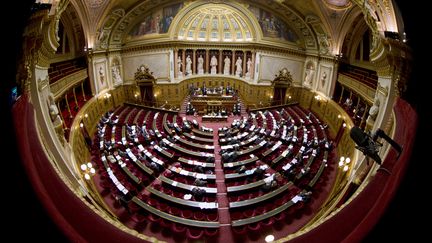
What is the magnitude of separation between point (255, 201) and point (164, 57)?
19.0 m

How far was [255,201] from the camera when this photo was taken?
8477 mm

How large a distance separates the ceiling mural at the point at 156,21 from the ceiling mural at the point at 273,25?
26.7ft

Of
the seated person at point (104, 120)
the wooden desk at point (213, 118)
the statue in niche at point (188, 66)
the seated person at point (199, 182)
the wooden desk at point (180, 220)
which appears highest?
the statue in niche at point (188, 66)

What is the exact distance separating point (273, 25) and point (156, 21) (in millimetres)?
12329

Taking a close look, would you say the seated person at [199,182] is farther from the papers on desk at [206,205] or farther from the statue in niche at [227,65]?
the statue in niche at [227,65]

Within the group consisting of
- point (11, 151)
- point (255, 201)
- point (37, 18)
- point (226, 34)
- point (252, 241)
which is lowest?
point (252, 241)

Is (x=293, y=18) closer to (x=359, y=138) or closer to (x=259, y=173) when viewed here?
(x=259, y=173)

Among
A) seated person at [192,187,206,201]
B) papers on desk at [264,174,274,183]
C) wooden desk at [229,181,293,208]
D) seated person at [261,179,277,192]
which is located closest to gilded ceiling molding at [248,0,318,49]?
papers on desk at [264,174,274,183]

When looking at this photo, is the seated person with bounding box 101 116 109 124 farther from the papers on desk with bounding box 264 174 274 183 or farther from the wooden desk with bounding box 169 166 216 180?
the papers on desk with bounding box 264 174 274 183

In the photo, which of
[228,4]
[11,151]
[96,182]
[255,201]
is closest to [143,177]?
[96,182]

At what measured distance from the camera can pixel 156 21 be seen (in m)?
20.8

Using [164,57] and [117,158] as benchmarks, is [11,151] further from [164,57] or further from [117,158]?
[164,57]

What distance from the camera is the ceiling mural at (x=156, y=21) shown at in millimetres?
20406

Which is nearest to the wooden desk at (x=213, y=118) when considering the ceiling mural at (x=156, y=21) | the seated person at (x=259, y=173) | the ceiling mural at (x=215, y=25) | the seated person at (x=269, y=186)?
the seated person at (x=259, y=173)
